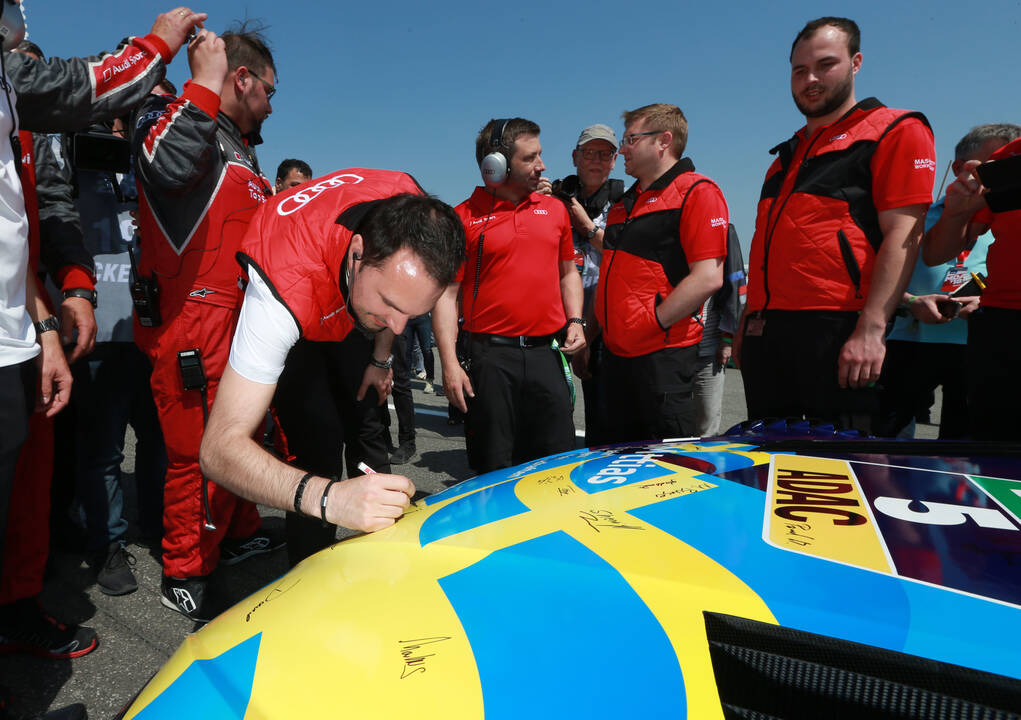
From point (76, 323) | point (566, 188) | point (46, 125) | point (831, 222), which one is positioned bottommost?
point (76, 323)

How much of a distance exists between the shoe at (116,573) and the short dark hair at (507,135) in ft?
7.36

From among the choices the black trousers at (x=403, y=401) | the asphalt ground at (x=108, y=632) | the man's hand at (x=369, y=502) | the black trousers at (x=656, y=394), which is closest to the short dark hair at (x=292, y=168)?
the black trousers at (x=403, y=401)

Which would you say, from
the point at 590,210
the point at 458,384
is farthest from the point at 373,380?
the point at 590,210

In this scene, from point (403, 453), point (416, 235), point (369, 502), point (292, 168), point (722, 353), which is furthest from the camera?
point (292, 168)

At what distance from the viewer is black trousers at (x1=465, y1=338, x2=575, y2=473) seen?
2.63 meters

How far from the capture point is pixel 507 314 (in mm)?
2609

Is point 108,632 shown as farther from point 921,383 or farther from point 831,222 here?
point 921,383

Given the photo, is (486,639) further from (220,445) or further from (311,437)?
(311,437)

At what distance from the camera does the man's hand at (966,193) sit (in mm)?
1914

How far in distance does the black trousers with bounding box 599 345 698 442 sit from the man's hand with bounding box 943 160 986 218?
1029 mm

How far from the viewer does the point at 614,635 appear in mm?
785
